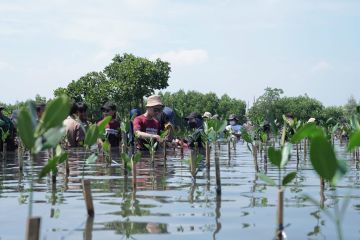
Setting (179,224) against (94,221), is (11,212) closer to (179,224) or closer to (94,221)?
(94,221)

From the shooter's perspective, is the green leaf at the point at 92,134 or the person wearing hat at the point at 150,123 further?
the person wearing hat at the point at 150,123

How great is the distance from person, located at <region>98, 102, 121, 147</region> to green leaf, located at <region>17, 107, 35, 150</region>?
8322 millimetres

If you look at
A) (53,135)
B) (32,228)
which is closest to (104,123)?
(53,135)

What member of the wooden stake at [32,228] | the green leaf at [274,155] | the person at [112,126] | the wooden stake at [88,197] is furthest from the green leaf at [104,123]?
the person at [112,126]

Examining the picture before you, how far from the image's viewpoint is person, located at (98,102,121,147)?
1140 centimetres

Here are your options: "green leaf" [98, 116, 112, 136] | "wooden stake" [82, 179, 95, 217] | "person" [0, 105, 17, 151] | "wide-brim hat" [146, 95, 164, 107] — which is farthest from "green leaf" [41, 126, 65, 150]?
"person" [0, 105, 17, 151]

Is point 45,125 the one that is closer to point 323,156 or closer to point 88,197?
point 323,156

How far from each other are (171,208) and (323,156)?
123 inches

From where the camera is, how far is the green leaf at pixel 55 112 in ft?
9.48

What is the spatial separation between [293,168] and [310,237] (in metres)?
6.17

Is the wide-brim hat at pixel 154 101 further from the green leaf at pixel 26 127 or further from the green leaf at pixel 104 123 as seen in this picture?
the green leaf at pixel 26 127

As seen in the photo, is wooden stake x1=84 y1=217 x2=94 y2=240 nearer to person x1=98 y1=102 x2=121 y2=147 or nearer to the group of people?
the group of people

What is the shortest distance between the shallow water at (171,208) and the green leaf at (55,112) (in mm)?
1426

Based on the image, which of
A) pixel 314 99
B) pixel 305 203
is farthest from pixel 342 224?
pixel 314 99
